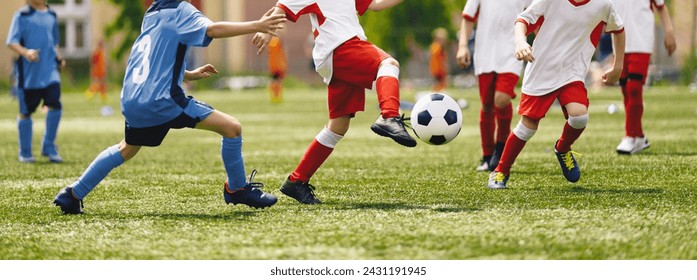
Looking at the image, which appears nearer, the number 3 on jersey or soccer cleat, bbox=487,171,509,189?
the number 3 on jersey

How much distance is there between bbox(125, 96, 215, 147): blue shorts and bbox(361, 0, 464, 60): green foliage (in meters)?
39.7

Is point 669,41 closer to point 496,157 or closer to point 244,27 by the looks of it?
point 496,157

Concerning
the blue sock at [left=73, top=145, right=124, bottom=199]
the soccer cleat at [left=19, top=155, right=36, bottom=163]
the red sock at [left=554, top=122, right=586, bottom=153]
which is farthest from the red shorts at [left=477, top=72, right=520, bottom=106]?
the soccer cleat at [left=19, top=155, right=36, bottom=163]

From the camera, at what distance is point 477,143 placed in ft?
38.4

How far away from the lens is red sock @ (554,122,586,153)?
6.83 m

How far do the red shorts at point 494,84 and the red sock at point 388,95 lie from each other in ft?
8.28

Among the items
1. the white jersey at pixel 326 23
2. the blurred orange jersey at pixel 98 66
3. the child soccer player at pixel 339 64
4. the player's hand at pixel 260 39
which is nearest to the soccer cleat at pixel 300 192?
the child soccer player at pixel 339 64

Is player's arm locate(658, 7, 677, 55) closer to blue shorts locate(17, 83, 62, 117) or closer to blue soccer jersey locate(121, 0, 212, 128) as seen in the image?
blue soccer jersey locate(121, 0, 212, 128)

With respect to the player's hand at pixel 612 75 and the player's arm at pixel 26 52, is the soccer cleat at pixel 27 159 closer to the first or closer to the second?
the player's arm at pixel 26 52

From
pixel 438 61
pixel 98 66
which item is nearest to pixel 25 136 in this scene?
pixel 438 61

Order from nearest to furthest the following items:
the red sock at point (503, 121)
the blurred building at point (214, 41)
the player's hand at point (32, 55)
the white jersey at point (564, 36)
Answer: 1. the white jersey at point (564, 36)
2. the red sock at point (503, 121)
3. the player's hand at point (32, 55)
4. the blurred building at point (214, 41)

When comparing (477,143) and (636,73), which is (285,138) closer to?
(477,143)

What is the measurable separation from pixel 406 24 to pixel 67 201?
1630 inches

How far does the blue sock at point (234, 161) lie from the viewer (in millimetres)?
5867
